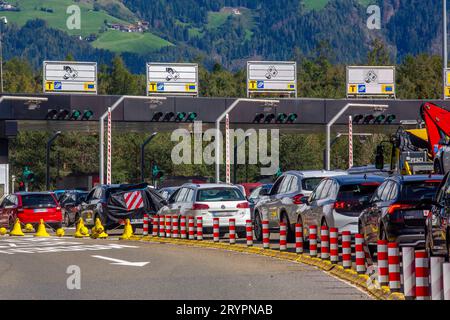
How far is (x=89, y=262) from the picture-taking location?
75.2ft

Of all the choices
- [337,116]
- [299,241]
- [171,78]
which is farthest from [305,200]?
[171,78]

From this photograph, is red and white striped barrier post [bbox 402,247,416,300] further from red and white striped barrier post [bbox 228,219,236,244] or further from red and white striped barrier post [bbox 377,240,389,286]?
red and white striped barrier post [bbox 228,219,236,244]

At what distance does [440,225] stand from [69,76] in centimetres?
4568

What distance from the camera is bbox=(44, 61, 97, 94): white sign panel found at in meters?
60.7

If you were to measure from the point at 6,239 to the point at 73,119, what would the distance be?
20.2m

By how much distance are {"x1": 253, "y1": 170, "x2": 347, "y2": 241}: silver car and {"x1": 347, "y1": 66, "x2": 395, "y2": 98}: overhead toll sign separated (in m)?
36.4

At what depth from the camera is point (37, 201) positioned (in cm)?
4209

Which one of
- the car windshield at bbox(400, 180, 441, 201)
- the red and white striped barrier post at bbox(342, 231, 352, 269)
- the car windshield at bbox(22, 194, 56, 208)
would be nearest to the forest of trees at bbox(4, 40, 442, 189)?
the car windshield at bbox(22, 194, 56, 208)

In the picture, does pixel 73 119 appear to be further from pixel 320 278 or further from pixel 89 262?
pixel 320 278

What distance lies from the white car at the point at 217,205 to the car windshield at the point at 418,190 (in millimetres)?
10657

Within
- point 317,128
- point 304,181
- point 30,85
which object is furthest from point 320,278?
point 30,85

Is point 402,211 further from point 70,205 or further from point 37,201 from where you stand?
point 70,205

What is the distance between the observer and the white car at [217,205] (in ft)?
103

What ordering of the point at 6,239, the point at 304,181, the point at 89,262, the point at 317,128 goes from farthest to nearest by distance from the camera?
1. the point at 317,128
2. the point at 6,239
3. the point at 304,181
4. the point at 89,262
